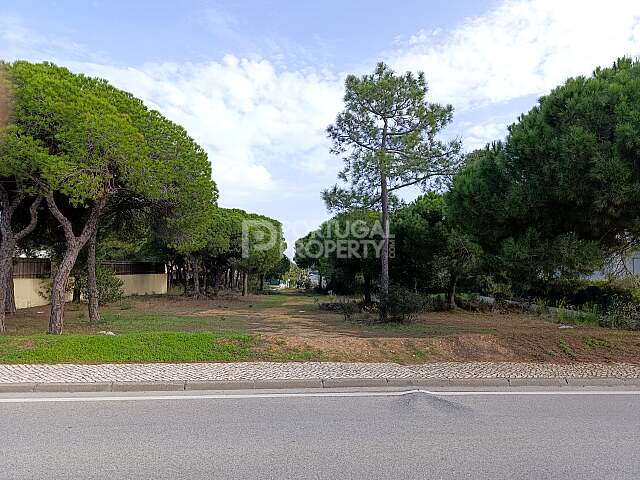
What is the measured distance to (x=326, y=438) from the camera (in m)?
5.19

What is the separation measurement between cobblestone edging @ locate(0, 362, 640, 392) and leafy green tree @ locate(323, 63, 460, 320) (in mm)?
9278

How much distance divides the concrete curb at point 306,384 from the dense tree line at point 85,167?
558 centimetres

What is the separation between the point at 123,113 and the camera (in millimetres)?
13211

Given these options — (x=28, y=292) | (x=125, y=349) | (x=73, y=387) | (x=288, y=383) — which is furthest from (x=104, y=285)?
(x=288, y=383)

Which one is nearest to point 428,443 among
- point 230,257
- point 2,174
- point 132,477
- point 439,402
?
point 439,402

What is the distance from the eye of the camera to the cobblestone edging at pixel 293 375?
290 inches

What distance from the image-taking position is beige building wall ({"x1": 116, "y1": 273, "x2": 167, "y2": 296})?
111 feet

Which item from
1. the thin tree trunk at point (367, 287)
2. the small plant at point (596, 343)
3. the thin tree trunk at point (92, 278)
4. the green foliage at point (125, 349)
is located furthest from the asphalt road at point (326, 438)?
the thin tree trunk at point (367, 287)

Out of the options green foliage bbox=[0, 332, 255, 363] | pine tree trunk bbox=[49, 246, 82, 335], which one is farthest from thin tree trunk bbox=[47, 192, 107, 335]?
green foliage bbox=[0, 332, 255, 363]

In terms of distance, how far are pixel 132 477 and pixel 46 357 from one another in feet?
18.1

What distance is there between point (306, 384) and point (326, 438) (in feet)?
7.94

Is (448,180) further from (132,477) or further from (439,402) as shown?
(132,477)

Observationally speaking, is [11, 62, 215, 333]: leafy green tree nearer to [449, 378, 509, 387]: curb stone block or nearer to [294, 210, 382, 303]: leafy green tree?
[449, 378, 509, 387]: curb stone block

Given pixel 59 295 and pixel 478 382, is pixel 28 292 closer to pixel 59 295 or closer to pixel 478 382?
pixel 59 295
